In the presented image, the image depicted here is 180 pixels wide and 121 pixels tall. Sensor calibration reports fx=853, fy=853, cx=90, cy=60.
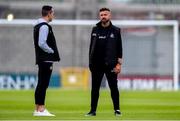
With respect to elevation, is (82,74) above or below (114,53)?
below

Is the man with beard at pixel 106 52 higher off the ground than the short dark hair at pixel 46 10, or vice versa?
the short dark hair at pixel 46 10

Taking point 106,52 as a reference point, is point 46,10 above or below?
above

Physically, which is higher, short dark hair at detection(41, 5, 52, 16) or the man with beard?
short dark hair at detection(41, 5, 52, 16)

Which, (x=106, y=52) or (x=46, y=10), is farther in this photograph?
(x=46, y=10)

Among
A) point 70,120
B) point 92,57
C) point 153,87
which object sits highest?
point 92,57

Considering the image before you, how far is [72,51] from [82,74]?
5.41 meters

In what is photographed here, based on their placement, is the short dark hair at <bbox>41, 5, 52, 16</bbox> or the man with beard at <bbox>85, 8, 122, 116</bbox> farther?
the short dark hair at <bbox>41, 5, 52, 16</bbox>

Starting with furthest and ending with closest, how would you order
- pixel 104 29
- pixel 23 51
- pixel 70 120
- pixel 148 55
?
pixel 148 55, pixel 23 51, pixel 104 29, pixel 70 120

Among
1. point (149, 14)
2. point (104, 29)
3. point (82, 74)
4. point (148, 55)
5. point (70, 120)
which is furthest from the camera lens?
point (149, 14)

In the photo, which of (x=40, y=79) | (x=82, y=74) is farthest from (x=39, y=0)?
(x=40, y=79)

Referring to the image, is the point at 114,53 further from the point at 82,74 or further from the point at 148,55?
the point at 148,55

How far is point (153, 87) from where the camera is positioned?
121 ft

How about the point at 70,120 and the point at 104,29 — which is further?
the point at 104,29

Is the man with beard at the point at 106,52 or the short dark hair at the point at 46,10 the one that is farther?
the short dark hair at the point at 46,10
